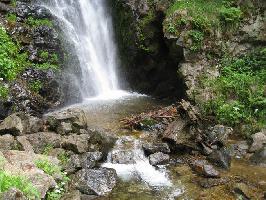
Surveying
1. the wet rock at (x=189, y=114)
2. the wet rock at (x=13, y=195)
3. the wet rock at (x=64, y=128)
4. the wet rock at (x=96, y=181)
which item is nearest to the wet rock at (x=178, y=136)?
the wet rock at (x=189, y=114)

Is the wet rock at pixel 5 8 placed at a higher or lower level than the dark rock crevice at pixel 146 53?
higher

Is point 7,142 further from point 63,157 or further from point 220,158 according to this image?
point 220,158

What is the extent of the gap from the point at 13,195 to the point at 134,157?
517cm

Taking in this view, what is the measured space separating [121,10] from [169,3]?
235 centimetres

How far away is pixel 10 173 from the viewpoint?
805 centimetres

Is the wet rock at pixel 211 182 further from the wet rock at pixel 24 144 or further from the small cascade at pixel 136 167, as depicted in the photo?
the wet rock at pixel 24 144

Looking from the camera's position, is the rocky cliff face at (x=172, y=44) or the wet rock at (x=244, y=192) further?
the rocky cliff face at (x=172, y=44)

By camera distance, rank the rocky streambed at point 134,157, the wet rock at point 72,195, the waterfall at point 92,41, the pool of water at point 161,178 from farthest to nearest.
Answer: the waterfall at point 92,41
the pool of water at point 161,178
the rocky streambed at point 134,157
the wet rock at point 72,195

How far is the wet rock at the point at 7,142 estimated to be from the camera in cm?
1012

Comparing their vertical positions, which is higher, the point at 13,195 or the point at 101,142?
the point at 13,195

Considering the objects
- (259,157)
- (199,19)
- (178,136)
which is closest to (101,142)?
(178,136)

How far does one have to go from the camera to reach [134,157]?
1140 cm

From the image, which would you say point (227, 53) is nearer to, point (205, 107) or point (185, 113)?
point (205, 107)

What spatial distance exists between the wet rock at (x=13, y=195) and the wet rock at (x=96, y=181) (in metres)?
2.77
